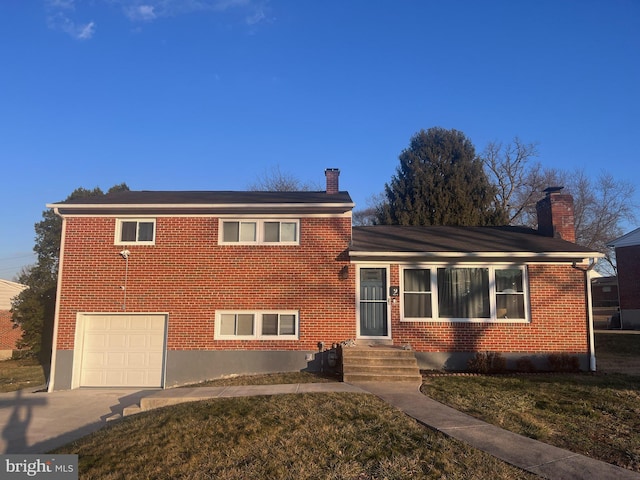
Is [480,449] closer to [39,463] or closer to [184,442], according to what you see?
[184,442]

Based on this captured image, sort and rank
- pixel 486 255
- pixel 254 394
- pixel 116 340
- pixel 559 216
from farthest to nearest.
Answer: pixel 559 216 → pixel 116 340 → pixel 486 255 → pixel 254 394

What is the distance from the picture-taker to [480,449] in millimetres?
5535

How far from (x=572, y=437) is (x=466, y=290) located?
6.22 meters

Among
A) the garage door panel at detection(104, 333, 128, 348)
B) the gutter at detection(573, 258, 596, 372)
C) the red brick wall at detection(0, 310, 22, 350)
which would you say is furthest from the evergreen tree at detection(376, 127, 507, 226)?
the red brick wall at detection(0, 310, 22, 350)

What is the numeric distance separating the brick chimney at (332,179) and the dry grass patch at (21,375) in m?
11.0

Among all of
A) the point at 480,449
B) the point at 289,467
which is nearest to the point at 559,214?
the point at 480,449

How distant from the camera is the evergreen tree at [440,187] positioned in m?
28.1

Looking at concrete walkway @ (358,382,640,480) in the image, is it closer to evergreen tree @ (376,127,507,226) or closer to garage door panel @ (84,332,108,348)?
garage door panel @ (84,332,108,348)

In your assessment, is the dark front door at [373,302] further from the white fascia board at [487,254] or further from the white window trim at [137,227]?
the white window trim at [137,227]

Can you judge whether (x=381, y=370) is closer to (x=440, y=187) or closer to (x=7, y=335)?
(x=440, y=187)

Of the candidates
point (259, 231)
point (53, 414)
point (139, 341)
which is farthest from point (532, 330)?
point (53, 414)

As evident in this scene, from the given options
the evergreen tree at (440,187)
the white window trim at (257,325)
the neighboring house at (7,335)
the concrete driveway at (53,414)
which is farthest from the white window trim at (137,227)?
the evergreen tree at (440,187)

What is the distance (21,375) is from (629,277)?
3063 centimetres

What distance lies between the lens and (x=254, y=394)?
8891 millimetres
